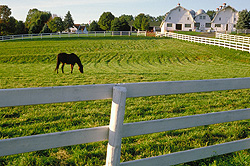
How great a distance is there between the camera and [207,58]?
24.0 meters

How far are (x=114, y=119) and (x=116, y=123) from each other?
0.05 m

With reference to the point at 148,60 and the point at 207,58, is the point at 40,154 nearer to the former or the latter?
the point at 148,60

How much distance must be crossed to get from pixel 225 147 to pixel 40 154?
9.01ft

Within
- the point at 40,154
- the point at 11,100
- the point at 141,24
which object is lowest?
the point at 40,154

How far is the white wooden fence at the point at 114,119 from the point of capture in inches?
87.1

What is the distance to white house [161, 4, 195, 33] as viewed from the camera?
2518 inches

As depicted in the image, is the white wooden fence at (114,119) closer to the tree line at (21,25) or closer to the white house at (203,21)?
the tree line at (21,25)

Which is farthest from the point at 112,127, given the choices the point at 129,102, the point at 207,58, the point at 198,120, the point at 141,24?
the point at 141,24

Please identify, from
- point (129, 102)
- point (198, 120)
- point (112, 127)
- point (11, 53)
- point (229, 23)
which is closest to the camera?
point (112, 127)

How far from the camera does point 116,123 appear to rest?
2498 millimetres

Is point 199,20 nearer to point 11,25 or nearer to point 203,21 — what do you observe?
point 203,21

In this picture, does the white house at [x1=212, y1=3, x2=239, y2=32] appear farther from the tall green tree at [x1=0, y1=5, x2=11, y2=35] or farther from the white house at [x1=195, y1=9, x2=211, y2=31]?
the tall green tree at [x1=0, y1=5, x2=11, y2=35]


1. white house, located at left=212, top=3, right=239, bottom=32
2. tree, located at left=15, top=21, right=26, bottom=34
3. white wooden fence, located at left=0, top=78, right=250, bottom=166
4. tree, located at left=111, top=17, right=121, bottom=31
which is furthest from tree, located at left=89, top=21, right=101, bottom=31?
white wooden fence, located at left=0, top=78, right=250, bottom=166

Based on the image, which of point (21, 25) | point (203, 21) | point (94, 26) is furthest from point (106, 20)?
point (203, 21)
